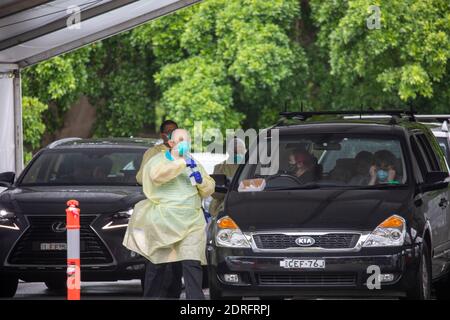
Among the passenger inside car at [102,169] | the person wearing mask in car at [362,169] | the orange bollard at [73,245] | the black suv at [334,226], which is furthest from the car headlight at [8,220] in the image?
the person wearing mask in car at [362,169]

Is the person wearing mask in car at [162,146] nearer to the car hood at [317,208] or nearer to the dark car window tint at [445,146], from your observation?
the car hood at [317,208]

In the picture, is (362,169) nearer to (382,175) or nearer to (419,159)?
(382,175)

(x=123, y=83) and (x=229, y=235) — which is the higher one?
(x=123, y=83)

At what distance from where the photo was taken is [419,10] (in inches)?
1373

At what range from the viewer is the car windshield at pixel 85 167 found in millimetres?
16234

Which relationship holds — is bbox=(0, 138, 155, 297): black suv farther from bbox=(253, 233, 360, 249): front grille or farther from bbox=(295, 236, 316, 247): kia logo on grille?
bbox=(295, 236, 316, 247): kia logo on grille

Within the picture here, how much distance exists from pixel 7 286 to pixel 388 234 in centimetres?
502

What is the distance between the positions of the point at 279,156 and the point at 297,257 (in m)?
1.84

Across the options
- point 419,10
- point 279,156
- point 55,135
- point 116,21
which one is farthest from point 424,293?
point 55,135

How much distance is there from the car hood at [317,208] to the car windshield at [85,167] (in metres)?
3.46

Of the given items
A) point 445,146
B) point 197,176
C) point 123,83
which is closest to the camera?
point 197,176

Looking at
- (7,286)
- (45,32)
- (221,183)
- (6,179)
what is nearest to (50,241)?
(7,286)

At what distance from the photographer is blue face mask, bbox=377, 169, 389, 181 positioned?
13.3 metres

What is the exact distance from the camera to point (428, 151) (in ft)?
47.8
